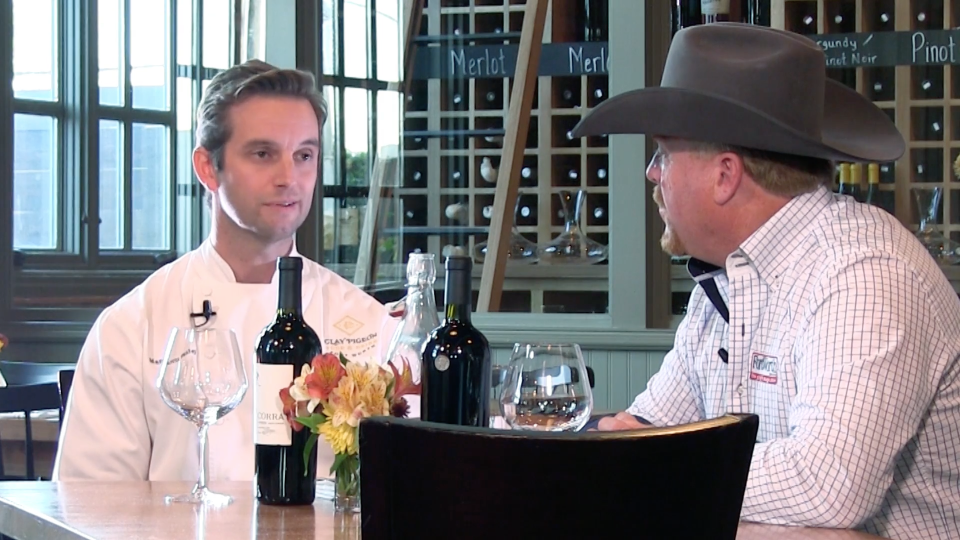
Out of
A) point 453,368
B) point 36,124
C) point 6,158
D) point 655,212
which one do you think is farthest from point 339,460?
point 36,124

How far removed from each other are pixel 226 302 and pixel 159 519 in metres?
0.73

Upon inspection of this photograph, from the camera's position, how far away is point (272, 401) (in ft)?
5.04

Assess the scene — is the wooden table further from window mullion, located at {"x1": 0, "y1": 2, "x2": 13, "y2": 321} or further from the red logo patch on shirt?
window mullion, located at {"x1": 0, "y1": 2, "x2": 13, "y2": 321}

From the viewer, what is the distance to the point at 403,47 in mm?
4617

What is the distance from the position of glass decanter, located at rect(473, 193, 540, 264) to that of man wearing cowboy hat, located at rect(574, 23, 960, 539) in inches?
85.2

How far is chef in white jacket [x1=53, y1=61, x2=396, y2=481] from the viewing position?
6.66ft

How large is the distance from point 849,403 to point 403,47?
325 centimetres

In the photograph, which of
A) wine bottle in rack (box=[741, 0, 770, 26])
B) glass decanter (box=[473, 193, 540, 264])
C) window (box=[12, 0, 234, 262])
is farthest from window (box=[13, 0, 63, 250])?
wine bottle in rack (box=[741, 0, 770, 26])

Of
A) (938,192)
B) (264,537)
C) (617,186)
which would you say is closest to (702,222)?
(264,537)

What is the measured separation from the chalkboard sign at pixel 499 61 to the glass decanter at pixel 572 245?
429 mm

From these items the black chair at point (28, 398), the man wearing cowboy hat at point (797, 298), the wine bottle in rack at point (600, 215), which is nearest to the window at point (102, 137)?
the wine bottle in rack at point (600, 215)

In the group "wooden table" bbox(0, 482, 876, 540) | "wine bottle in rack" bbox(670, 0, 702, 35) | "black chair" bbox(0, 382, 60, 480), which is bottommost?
"wooden table" bbox(0, 482, 876, 540)

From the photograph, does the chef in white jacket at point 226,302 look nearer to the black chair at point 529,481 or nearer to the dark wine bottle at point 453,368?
the dark wine bottle at point 453,368

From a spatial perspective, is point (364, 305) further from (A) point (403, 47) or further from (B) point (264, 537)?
(A) point (403, 47)
